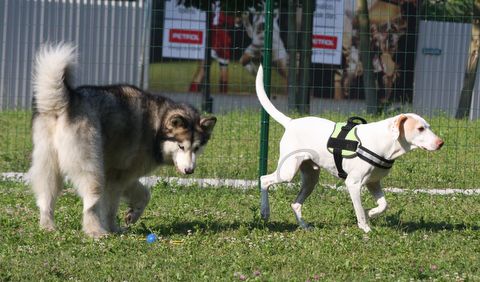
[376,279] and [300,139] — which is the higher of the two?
[300,139]

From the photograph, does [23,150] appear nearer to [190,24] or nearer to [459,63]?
[190,24]

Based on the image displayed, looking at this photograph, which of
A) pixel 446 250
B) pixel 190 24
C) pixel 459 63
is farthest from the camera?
pixel 190 24

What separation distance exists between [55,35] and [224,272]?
8.81 metres

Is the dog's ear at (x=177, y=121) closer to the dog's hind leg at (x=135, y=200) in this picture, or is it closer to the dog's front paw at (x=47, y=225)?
the dog's hind leg at (x=135, y=200)

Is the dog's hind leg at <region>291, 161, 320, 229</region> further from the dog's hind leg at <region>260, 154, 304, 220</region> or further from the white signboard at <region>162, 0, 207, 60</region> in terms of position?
the white signboard at <region>162, 0, 207, 60</region>

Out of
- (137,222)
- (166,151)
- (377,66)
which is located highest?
(377,66)

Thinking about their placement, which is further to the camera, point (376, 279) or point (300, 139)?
point (300, 139)

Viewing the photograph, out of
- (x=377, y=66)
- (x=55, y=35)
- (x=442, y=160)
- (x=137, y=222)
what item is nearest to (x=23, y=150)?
(x=55, y=35)

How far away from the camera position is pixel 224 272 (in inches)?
231

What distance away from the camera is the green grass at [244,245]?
5895mm

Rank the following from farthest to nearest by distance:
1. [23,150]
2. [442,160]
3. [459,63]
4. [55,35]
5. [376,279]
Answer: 1. [459,63]
2. [55,35]
3. [23,150]
4. [442,160]
5. [376,279]

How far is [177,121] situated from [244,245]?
129 centimetres

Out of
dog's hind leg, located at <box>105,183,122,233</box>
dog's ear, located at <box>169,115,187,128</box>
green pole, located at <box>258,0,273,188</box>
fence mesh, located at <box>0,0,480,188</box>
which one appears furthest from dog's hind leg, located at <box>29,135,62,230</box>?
fence mesh, located at <box>0,0,480,188</box>

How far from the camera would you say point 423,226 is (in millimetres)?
7906
